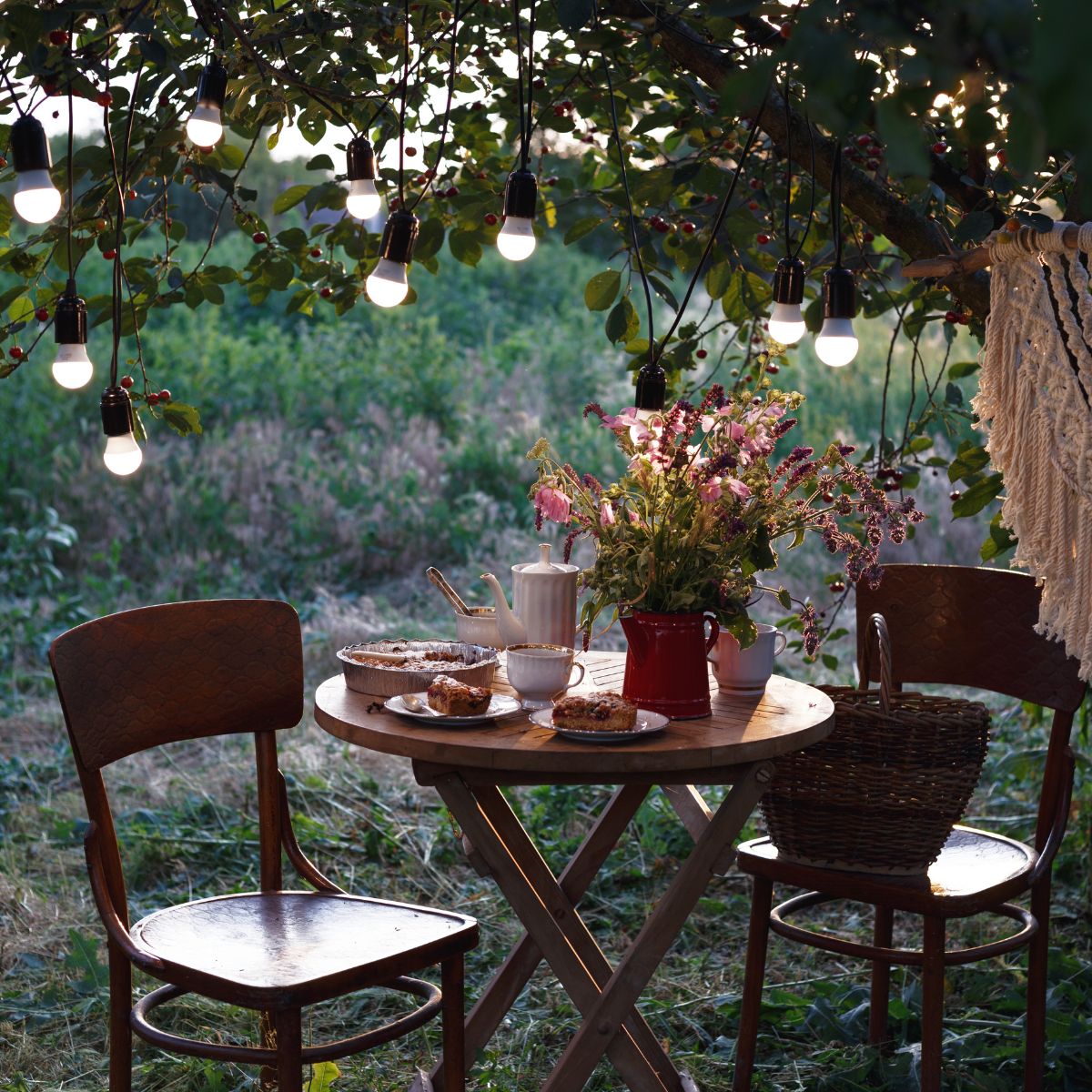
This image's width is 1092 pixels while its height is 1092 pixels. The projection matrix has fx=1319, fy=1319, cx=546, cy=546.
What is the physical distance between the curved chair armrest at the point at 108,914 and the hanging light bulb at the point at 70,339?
0.77 metres

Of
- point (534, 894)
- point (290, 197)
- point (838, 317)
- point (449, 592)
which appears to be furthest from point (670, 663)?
point (290, 197)

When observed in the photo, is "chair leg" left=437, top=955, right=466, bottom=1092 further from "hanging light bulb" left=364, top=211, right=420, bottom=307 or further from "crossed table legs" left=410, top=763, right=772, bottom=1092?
"hanging light bulb" left=364, top=211, right=420, bottom=307

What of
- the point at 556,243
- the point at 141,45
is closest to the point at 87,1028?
the point at 141,45

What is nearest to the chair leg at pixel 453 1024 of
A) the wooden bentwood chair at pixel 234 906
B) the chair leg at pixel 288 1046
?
the wooden bentwood chair at pixel 234 906

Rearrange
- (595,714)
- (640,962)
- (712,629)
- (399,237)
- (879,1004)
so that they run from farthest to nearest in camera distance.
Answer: (879,1004)
(399,237)
(712,629)
(640,962)
(595,714)

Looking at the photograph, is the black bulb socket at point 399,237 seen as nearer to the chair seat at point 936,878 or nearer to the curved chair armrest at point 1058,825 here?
the chair seat at point 936,878

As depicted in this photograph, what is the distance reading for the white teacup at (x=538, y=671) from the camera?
7.62 feet

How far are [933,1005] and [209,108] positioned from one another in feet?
6.68

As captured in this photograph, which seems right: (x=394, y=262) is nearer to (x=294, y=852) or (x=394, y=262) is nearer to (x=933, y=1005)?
(x=294, y=852)

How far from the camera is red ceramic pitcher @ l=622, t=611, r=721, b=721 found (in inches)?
89.3

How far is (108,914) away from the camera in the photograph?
2184 millimetres

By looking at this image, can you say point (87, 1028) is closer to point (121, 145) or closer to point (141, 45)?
point (121, 145)

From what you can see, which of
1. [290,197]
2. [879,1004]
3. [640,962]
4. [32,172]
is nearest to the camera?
[32,172]

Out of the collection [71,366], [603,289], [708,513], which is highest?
[603,289]
